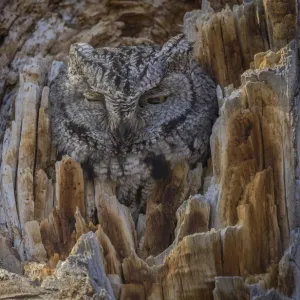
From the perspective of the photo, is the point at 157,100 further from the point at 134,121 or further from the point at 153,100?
the point at 134,121

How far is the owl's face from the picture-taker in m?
4.60

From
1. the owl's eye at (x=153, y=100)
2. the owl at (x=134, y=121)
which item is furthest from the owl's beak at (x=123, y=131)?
the owl's eye at (x=153, y=100)

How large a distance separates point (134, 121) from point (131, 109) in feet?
0.37

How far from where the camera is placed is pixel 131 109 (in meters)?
4.53

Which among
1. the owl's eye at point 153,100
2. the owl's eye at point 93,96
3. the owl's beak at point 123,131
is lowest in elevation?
the owl's beak at point 123,131

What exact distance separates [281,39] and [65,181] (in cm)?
135

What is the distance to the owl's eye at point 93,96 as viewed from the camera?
4703 mm

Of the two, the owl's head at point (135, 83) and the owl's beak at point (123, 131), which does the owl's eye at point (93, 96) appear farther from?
the owl's beak at point (123, 131)

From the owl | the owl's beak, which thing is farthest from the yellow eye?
the owl's beak

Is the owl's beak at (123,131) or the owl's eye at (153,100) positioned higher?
the owl's eye at (153,100)

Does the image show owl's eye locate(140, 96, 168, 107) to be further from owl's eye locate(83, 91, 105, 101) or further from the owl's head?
owl's eye locate(83, 91, 105, 101)

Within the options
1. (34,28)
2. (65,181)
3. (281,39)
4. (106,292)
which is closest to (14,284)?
(106,292)

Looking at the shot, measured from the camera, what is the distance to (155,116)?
473 cm

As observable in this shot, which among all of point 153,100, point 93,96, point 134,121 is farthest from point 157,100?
point 93,96
